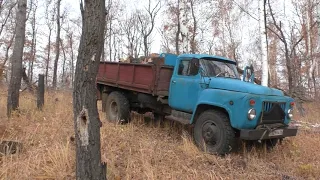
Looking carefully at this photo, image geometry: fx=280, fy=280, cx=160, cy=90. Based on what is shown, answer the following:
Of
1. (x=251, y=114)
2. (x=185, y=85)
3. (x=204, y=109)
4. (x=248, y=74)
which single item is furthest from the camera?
(x=248, y=74)

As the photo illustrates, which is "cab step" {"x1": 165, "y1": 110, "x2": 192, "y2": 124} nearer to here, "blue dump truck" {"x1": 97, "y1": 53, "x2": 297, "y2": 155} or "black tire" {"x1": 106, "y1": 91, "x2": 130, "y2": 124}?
"blue dump truck" {"x1": 97, "y1": 53, "x2": 297, "y2": 155}

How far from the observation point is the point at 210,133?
5.54 m

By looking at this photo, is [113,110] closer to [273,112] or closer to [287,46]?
[273,112]

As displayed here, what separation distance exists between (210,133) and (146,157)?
4.77 ft

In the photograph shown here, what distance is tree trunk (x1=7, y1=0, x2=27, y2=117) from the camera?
8.41 meters

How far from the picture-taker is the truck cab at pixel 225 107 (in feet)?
17.0

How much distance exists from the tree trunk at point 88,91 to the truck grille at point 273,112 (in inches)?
131

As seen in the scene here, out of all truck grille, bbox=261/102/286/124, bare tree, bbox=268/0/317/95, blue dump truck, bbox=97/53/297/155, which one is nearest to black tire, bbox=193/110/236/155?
blue dump truck, bbox=97/53/297/155

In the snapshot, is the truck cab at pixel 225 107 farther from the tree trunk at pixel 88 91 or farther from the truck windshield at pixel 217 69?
the tree trunk at pixel 88 91

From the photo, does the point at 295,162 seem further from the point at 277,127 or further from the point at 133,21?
the point at 133,21

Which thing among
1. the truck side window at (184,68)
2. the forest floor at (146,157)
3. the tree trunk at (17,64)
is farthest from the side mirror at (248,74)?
the tree trunk at (17,64)

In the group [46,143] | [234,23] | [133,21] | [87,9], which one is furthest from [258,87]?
[133,21]

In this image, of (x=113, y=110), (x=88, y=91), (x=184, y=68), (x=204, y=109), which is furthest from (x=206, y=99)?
(x=113, y=110)

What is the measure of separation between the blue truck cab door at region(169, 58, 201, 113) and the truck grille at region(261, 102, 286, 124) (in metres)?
1.49
